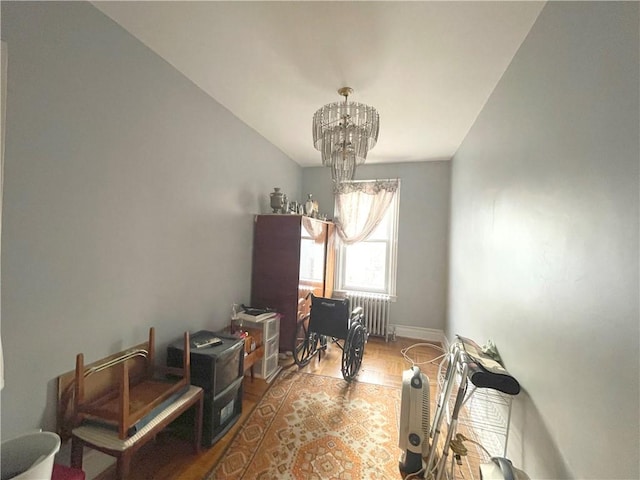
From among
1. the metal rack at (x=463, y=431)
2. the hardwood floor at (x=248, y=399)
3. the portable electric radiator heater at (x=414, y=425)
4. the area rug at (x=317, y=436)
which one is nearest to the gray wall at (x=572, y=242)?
the metal rack at (x=463, y=431)

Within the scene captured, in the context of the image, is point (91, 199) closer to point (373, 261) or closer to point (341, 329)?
point (341, 329)

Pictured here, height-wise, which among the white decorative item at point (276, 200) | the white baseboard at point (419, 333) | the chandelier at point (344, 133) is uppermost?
the chandelier at point (344, 133)

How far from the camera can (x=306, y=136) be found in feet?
9.93

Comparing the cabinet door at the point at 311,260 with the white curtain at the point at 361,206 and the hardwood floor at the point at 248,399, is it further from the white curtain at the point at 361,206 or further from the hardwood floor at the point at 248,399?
the hardwood floor at the point at 248,399

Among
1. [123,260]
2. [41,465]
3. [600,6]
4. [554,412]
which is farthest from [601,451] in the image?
[123,260]

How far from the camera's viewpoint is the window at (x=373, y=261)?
154 inches

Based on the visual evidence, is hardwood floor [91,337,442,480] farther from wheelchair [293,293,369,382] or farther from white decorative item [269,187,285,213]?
white decorative item [269,187,285,213]

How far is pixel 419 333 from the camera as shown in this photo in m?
3.81

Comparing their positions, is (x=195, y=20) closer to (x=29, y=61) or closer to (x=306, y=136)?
(x=29, y=61)

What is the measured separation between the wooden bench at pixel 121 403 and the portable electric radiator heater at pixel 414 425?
4.22 feet

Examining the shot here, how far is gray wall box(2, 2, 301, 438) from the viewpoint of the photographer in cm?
112

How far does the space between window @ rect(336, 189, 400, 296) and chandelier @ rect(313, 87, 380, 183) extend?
2.24 m

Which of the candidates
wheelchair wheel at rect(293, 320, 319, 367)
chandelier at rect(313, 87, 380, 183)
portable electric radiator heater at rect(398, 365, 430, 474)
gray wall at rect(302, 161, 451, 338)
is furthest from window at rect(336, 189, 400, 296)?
portable electric radiator heater at rect(398, 365, 430, 474)

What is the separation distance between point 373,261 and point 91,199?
11.2 ft
